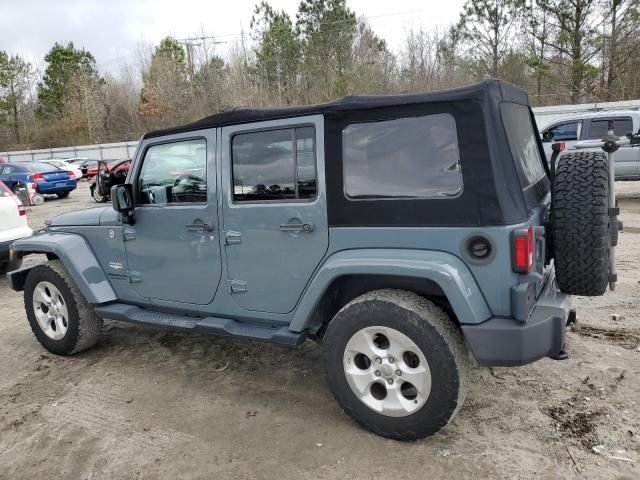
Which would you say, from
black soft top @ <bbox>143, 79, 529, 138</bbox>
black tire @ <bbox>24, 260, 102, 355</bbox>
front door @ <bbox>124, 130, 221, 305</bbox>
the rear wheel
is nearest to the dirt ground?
black tire @ <bbox>24, 260, 102, 355</bbox>

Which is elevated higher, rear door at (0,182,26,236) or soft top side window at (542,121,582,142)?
soft top side window at (542,121,582,142)

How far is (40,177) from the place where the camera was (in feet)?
60.8

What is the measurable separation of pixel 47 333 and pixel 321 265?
2.94 meters

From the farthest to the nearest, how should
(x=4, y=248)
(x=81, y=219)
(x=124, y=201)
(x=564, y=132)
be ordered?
(x=564, y=132)
(x=4, y=248)
(x=81, y=219)
(x=124, y=201)

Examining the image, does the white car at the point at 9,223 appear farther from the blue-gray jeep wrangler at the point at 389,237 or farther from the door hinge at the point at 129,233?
the blue-gray jeep wrangler at the point at 389,237

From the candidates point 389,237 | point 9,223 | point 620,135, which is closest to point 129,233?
point 389,237

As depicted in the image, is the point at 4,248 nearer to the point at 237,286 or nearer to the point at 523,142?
the point at 237,286

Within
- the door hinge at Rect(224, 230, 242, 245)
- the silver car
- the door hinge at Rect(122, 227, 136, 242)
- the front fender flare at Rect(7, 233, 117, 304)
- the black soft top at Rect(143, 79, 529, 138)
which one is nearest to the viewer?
the black soft top at Rect(143, 79, 529, 138)

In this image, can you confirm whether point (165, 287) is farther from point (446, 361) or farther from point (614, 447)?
point (614, 447)

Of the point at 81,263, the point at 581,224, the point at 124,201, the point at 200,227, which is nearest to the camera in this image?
the point at 581,224

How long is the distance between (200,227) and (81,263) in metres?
1.35

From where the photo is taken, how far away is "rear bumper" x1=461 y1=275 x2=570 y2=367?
261 centimetres

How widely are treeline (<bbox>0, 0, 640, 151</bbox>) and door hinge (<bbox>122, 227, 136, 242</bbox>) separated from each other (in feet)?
99.6

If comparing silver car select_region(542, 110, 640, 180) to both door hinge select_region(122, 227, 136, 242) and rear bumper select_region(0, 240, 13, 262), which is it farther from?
rear bumper select_region(0, 240, 13, 262)
